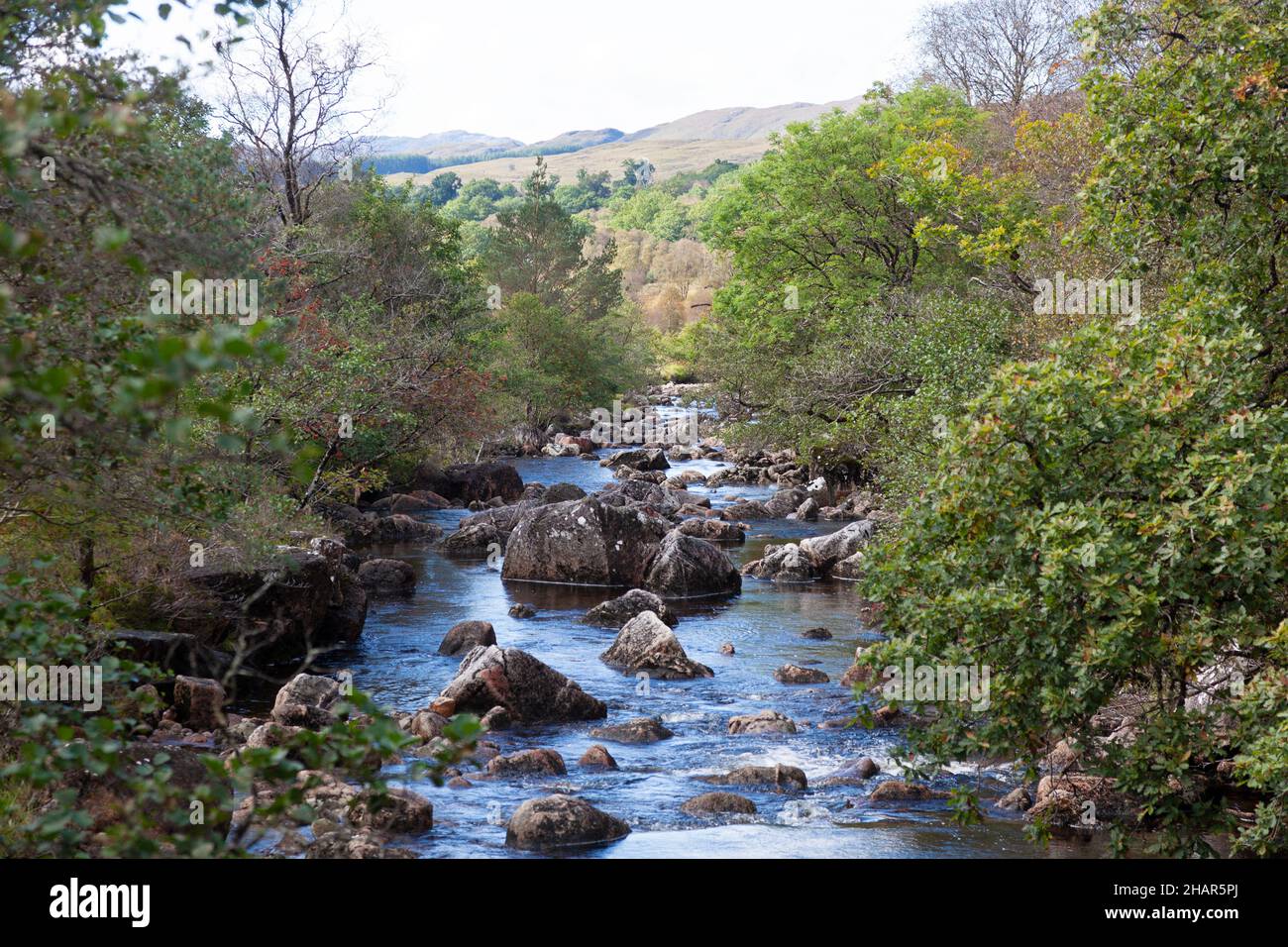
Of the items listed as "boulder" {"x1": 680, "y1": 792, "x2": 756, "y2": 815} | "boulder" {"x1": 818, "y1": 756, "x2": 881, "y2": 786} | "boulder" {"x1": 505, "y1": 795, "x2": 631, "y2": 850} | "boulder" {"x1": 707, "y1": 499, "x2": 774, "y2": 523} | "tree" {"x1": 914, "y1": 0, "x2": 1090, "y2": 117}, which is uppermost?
"tree" {"x1": 914, "y1": 0, "x2": 1090, "y2": 117}

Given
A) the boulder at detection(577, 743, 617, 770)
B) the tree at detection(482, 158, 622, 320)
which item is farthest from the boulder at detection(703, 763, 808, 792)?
the tree at detection(482, 158, 622, 320)

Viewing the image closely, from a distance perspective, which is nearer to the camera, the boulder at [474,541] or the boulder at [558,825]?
the boulder at [558,825]

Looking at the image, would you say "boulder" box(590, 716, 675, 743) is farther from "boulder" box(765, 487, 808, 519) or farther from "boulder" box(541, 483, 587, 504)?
"boulder" box(765, 487, 808, 519)

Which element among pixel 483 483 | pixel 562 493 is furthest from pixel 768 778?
pixel 483 483

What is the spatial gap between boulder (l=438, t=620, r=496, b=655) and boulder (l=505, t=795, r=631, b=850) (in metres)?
8.01

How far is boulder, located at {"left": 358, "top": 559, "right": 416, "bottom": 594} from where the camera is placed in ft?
84.1

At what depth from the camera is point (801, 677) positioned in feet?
63.0

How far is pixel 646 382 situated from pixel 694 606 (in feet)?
159

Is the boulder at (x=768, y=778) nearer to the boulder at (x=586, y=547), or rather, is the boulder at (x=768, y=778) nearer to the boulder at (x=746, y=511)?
the boulder at (x=586, y=547)

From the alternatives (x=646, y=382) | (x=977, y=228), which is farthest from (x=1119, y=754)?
(x=646, y=382)

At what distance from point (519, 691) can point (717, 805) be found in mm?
4563

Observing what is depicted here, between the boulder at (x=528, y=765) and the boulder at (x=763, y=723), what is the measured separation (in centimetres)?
296

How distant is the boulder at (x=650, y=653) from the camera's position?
19688 millimetres

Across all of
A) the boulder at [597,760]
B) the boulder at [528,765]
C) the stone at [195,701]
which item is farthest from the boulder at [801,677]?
the stone at [195,701]
